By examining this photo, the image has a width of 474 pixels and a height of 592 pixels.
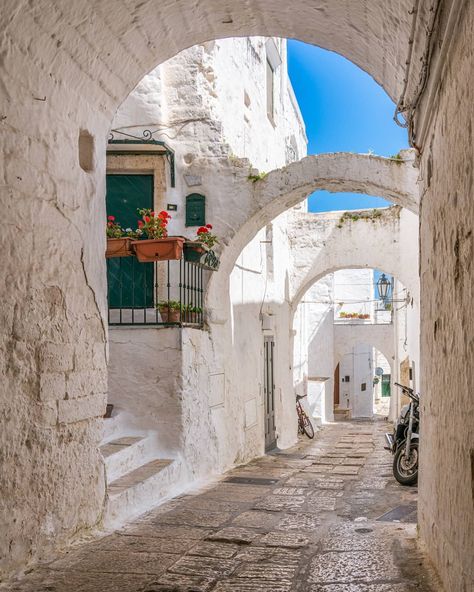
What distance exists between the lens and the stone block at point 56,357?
145 inches

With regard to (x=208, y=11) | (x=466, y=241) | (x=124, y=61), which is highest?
(x=208, y=11)

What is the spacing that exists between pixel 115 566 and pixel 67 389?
3.33 feet

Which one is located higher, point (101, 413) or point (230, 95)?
point (230, 95)

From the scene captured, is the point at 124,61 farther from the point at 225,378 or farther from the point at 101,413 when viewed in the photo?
the point at 225,378

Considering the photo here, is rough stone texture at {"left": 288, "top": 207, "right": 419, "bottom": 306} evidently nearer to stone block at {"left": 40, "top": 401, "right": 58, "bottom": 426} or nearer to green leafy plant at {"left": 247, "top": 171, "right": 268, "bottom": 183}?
green leafy plant at {"left": 247, "top": 171, "right": 268, "bottom": 183}

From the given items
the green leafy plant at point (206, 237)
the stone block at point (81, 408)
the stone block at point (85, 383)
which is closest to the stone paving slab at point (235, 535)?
the stone block at point (81, 408)

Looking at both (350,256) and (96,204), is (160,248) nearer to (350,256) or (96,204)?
(96,204)

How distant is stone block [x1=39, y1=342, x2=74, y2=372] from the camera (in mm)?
3691

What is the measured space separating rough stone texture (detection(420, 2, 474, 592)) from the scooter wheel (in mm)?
3192

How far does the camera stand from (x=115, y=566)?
3.55m

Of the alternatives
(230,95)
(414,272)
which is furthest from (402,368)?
(230,95)

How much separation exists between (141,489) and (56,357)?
1874 mm

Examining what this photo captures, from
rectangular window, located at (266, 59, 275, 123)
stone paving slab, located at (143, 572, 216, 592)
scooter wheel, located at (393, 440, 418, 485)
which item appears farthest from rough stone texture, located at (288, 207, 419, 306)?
stone paving slab, located at (143, 572, 216, 592)

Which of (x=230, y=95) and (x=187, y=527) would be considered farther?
(x=230, y=95)
